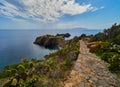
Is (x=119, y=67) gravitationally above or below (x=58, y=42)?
above

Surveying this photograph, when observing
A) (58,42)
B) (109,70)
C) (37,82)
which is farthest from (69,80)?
(58,42)

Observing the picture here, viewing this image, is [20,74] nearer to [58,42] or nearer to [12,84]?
[12,84]

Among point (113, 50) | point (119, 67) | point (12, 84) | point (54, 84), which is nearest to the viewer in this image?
point (54, 84)

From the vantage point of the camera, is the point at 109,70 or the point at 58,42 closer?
the point at 109,70

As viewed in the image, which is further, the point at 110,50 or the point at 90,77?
the point at 110,50

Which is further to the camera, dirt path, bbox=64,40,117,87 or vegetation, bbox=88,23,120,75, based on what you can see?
vegetation, bbox=88,23,120,75

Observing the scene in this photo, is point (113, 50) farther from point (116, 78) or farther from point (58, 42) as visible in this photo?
point (58, 42)

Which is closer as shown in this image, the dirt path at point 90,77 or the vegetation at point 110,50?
the dirt path at point 90,77

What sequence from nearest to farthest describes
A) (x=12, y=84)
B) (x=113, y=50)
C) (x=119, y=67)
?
(x=12, y=84) < (x=119, y=67) < (x=113, y=50)

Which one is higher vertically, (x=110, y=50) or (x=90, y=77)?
(x=110, y=50)

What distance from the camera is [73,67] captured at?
15195 mm

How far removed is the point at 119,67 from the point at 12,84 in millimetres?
9649

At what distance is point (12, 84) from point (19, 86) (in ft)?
2.94

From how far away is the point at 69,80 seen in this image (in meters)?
12.5
